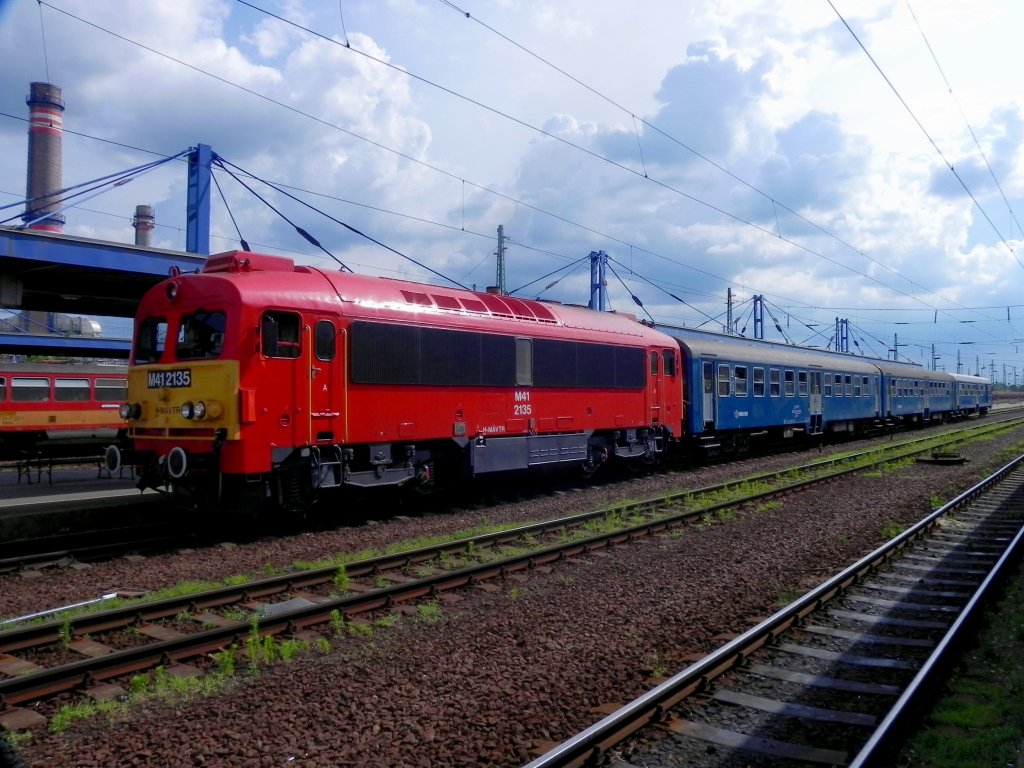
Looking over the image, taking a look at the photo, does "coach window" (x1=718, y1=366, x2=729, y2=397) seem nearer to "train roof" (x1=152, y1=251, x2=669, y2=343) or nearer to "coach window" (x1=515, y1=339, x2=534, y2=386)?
"train roof" (x1=152, y1=251, x2=669, y2=343)

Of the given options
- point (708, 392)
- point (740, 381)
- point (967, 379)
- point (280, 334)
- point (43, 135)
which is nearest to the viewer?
point (280, 334)

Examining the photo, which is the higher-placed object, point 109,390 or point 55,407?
point 109,390

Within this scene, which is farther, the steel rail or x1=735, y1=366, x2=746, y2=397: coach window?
x1=735, y1=366, x2=746, y2=397: coach window

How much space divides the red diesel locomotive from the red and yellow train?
15.3m

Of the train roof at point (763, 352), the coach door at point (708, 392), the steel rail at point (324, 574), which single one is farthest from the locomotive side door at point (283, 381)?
the coach door at point (708, 392)

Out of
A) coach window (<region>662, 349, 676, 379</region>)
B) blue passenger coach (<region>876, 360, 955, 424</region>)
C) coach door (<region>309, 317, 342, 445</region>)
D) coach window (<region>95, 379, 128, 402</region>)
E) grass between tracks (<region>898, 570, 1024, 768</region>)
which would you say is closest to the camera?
grass between tracks (<region>898, 570, 1024, 768</region>)

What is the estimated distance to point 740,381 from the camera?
23047 mm

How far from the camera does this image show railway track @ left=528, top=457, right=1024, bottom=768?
4820 mm

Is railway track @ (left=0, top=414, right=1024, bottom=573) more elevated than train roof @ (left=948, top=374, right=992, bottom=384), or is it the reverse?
train roof @ (left=948, top=374, right=992, bottom=384)

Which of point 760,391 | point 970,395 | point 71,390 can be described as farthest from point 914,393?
point 71,390

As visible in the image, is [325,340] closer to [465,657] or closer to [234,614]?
[234,614]

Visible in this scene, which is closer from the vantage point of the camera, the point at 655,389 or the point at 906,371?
the point at 655,389

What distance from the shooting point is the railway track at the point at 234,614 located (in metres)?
5.81

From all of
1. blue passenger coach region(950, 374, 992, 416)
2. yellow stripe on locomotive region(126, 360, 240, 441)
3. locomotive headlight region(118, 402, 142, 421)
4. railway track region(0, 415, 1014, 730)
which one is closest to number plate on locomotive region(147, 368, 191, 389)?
yellow stripe on locomotive region(126, 360, 240, 441)
